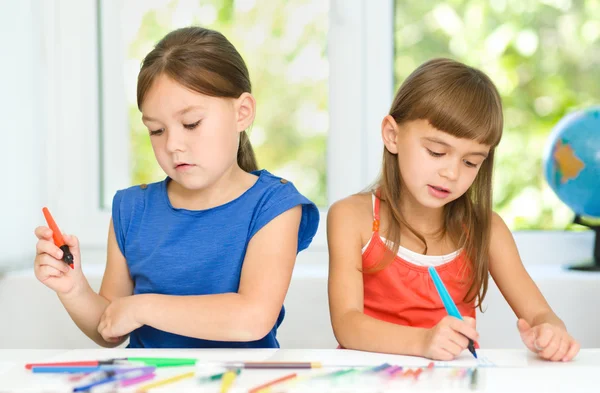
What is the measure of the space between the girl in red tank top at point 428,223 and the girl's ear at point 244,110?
0.67 feet

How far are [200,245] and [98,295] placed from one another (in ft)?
0.55

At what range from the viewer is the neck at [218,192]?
1.17 meters

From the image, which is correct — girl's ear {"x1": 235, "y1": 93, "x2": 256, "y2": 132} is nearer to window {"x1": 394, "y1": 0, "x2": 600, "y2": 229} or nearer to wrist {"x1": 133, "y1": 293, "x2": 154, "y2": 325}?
wrist {"x1": 133, "y1": 293, "x2": 154, "y2": 325}

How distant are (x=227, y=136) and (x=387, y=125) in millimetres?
280

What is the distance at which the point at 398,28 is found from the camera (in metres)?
1.95

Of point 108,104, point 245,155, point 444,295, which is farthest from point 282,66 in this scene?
point 444,295

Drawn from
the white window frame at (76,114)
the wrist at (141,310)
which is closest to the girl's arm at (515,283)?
the wrist at (141,310)

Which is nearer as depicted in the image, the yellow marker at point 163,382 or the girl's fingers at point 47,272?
the yellow marker at point 163,382

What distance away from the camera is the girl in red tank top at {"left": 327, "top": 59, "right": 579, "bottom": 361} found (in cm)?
113

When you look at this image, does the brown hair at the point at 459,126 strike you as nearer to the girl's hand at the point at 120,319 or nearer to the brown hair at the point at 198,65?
the brown hair at the point at 198,65

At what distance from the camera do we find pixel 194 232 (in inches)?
45.2

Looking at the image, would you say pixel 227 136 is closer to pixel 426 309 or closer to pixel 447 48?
pixel 426 309

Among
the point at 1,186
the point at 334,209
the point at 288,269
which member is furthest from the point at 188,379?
the point at 1,186

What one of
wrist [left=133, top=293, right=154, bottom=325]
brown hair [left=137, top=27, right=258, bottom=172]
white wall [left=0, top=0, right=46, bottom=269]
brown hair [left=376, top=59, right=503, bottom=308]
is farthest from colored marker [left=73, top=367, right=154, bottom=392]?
white wall [left=0, top=0, right=46, bottom=269]
